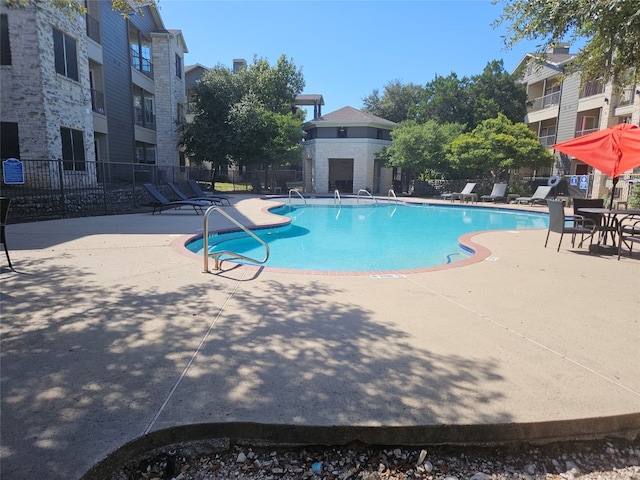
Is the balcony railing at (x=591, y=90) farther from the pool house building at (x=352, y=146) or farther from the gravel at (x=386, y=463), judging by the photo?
the gravel at (x=386, y=463)

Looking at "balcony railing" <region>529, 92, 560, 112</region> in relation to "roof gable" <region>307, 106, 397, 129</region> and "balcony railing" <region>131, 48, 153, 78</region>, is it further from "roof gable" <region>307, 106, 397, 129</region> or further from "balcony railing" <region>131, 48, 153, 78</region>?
"balcony railing" <region>131, 48, 153, 78</region>

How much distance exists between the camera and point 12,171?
1051 centimetres

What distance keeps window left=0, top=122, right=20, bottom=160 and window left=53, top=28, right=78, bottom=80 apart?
2.67m

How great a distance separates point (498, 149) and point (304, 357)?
2320 cm

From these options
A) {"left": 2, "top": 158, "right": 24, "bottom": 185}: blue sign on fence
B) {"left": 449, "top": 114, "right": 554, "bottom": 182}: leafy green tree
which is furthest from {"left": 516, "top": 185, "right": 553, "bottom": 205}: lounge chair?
{"left": 2, "top": 158, "right": 24, "bottom": 185}: blue sign on fence

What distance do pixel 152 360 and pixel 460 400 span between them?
219 cm

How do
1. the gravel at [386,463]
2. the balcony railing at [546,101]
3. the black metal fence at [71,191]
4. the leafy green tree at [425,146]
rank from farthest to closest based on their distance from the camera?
1. the balcony railing at [546,101]
2. the leafy green tree at [425,146]
3. the black metal fence at [71,191]
4. the gravel at [386,463]

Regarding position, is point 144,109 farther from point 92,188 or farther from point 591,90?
point 591,90

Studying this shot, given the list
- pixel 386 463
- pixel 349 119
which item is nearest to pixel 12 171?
pixel 386 463

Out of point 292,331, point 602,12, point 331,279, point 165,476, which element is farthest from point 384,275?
point 602,12

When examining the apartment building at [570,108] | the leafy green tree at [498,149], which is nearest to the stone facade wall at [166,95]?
the leafy green tree at [498,149]

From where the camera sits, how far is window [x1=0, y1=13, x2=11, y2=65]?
1282cm

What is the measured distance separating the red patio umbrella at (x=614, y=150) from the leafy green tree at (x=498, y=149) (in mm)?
16599

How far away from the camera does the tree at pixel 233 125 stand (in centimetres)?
2450
